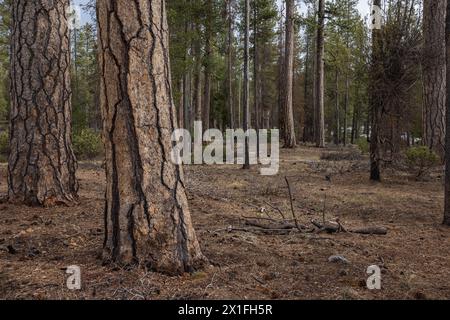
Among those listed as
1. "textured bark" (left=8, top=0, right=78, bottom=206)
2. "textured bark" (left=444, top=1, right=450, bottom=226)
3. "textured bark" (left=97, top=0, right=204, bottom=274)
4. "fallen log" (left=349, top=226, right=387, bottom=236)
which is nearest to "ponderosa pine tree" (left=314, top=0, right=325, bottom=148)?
"textured bark" (left=444, top=1, right=450, bottom=226)

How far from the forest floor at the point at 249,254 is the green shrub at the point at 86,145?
605 cm

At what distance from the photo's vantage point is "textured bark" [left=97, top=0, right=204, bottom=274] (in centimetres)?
312

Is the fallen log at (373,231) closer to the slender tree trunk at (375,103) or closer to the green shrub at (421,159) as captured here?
the slender tree trunk at (375,103)

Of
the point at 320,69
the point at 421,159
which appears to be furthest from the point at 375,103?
the point at 320,69

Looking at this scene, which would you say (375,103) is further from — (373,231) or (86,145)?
(86,145)

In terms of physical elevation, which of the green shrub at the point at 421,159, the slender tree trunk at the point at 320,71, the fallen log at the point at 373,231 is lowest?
the fallen log at the point at 373,231

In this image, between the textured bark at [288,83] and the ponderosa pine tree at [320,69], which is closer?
the ponderosa pine tree at [320,69]

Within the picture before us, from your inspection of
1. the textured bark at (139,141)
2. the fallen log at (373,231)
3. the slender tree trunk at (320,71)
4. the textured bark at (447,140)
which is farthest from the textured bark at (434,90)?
the textured bark at (139,141)

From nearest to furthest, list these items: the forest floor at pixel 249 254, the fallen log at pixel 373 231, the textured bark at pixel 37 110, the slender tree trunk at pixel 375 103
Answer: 1. the forest floor at pixel 249 254
2. the fallen log at pixel 373 231
3. the textured bark at pixel 37 110
4. the slender tree trunk at pixel 375 103

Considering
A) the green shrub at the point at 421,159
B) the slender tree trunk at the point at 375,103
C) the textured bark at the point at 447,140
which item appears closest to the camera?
the textured bark at the point at 447,140

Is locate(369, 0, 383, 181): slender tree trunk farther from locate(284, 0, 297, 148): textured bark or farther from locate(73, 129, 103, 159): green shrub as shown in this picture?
locate(284, 0, 297, 148): textured bark

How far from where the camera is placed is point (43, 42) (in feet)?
18.1

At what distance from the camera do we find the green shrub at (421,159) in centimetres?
931
